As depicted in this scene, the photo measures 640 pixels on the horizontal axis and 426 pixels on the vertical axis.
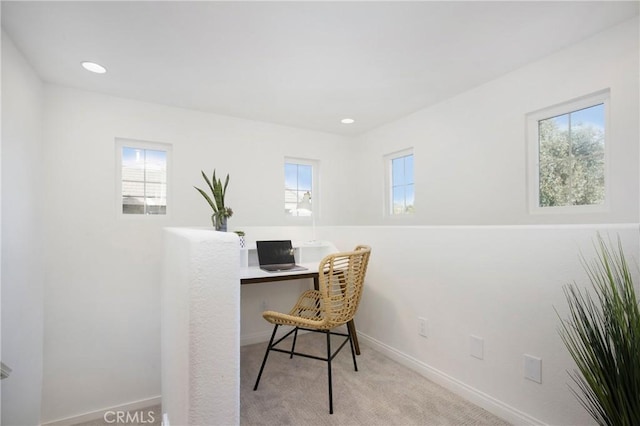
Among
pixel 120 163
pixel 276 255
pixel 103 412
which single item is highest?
pixel 120 163

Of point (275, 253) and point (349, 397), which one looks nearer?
point (349, 397)

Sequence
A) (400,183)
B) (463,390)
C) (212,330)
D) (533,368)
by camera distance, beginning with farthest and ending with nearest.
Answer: (400,183) → (463,390) → (533,368) → (212,330)

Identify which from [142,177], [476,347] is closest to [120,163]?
[142,177]

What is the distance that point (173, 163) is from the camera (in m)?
2.72

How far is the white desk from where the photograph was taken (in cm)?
223

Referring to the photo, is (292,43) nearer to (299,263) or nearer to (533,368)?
(299,263)

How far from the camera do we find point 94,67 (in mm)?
2035

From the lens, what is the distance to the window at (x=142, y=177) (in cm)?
261

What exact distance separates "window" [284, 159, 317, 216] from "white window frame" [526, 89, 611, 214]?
80.4 inches

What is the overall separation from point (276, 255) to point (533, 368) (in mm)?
1980

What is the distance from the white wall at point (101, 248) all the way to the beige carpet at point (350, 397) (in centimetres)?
99

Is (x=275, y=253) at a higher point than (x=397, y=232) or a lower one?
lower

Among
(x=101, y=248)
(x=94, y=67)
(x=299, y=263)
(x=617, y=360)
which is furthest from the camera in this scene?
(x=299, y=263)

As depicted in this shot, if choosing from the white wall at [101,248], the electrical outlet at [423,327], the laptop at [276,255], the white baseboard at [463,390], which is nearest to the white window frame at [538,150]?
the electrical outlet at [423,327]
